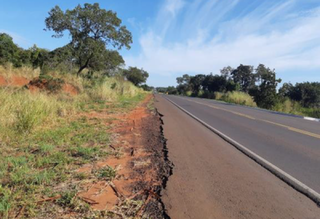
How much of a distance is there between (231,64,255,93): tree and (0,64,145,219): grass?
6176cm

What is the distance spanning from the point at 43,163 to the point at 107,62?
A: 20241 mm

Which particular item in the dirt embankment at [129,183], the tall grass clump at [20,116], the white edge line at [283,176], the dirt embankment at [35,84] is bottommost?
the dirt embankment at [129,183]

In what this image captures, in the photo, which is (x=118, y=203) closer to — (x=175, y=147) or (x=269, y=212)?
(x=269, y=212)

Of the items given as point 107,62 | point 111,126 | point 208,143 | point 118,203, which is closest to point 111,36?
point 107,62

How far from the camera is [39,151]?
4.86m

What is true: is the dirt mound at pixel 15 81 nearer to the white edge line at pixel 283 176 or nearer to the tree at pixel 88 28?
the tree at pixel 88 28

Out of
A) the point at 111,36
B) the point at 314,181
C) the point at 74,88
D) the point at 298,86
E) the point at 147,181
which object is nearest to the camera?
the point at 147,181

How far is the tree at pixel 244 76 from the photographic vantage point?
209 feet

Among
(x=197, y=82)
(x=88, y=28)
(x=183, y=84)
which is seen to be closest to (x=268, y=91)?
(x=88, y=28)

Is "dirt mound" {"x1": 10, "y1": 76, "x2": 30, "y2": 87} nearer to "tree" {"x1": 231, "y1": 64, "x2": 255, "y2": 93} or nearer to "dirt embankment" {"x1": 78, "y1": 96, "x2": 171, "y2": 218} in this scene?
"dirt embankment" {"x1": 78, "y1": 96, "x2": 171, "y2": 218}

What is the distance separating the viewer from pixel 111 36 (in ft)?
68.4

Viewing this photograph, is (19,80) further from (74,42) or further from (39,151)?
(39,151)

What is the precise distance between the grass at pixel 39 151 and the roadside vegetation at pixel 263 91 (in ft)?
65.6

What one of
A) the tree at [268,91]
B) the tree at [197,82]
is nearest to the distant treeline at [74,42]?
the tree at [268,91]
